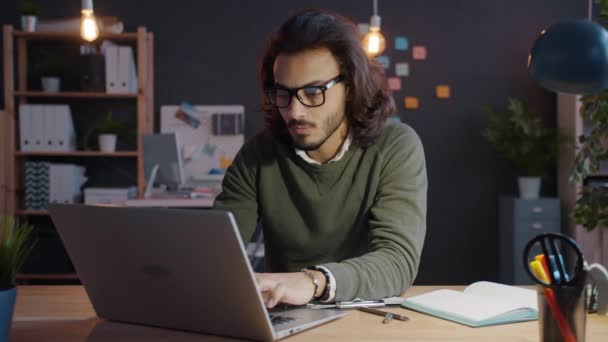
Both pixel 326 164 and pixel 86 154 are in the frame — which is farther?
pixel 86 154

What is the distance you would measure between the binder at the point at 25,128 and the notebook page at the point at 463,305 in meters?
3.90

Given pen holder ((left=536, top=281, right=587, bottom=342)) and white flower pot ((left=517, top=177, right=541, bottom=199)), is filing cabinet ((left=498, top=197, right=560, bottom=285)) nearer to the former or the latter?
white flower pot ((left=517, top=177, right=541, bottom=199))

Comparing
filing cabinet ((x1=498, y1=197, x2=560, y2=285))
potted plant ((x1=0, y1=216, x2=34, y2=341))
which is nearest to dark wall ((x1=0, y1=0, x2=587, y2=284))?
filing cabinet ((x1=498, y1=197, x2=560, y2=285))

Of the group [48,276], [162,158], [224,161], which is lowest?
[48,276]

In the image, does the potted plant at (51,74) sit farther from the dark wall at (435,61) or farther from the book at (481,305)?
the book at (481,305)

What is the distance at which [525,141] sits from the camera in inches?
A: 177

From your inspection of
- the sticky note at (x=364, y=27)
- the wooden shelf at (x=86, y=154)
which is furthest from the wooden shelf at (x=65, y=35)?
the sticky note at (x=364, y=27)

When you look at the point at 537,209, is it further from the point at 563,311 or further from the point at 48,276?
the point at 563,311

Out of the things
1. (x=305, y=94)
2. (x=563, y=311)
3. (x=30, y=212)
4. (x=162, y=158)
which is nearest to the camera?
(x=563, y=311)

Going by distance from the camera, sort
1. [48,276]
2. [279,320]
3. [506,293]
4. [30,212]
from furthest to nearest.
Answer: [30,212]
[48,276]
[506,293]
[279,320]

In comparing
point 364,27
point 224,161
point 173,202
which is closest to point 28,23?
point 224,161

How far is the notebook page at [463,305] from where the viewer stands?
1.13m

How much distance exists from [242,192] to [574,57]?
3.27 feet

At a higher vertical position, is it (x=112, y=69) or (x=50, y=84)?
(x=112, y=69)
